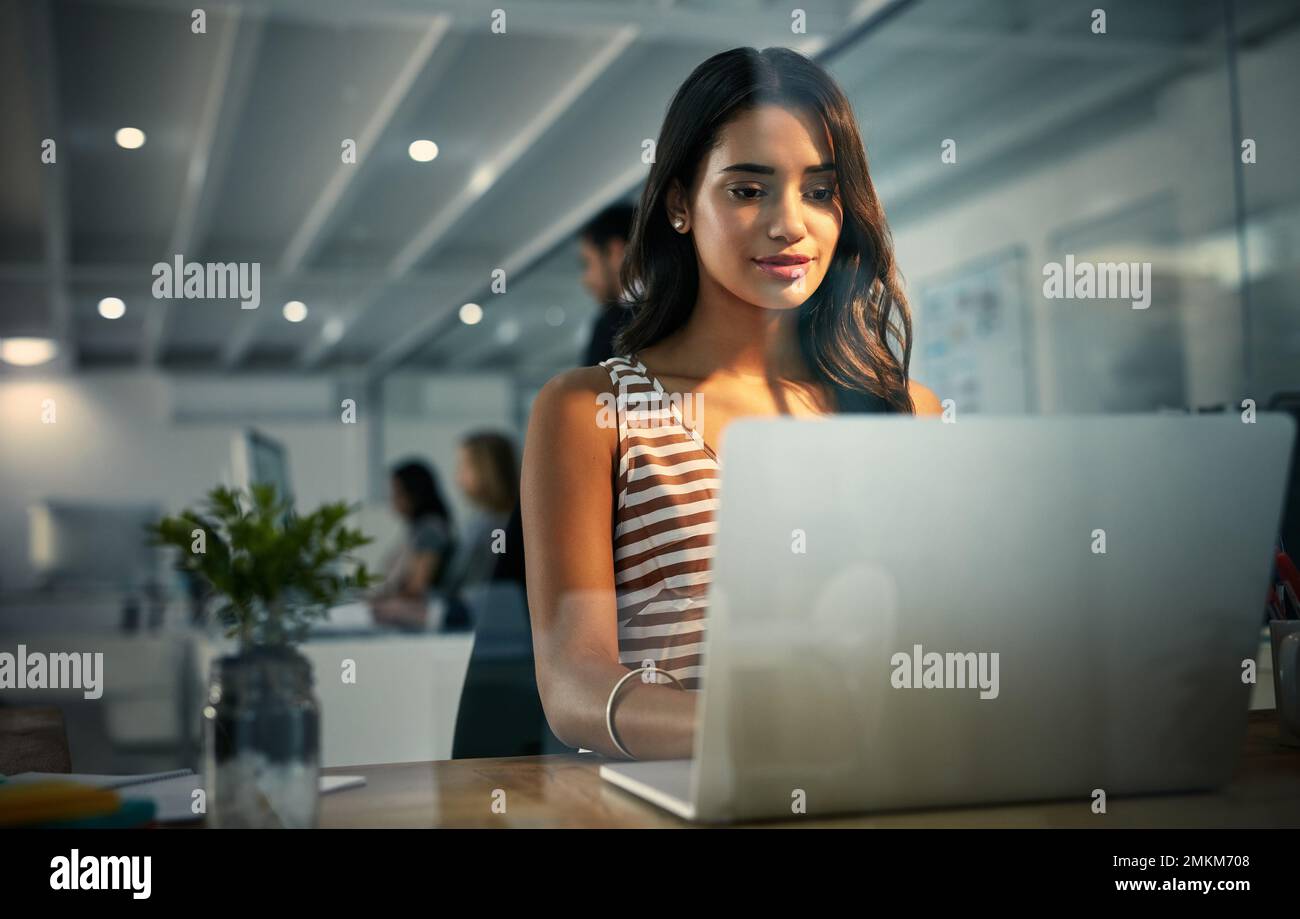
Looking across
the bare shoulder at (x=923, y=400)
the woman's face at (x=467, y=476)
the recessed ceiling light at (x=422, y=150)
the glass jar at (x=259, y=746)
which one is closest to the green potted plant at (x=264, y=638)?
the glass jar at (x=259, y=746)

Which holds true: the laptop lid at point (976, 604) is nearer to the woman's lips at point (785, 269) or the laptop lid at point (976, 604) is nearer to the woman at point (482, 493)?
the woman's lips at point (785, 269)

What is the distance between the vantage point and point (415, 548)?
412cm

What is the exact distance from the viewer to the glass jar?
65 centimetres

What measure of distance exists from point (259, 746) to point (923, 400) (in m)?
0.96

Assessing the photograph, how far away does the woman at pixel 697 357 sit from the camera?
44.3 inches

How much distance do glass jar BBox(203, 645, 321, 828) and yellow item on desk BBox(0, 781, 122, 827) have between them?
2.8 inches

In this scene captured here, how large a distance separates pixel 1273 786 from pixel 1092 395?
2.69 metres

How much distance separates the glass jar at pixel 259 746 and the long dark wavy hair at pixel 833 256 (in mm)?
712

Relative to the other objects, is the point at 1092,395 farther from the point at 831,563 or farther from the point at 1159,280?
the point at 831,563

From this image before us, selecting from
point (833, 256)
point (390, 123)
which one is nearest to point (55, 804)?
point (833, 256)

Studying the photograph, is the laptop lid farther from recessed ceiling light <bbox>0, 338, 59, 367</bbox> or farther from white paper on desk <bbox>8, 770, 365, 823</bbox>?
recessed ceiling light <bbox>0, 338, 59, 367</bbox>

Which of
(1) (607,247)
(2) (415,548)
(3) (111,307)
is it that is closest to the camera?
(1) (607,247)

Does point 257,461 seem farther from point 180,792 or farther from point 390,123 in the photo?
point 180,792

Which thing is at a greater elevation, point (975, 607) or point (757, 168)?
point (757, 168)
